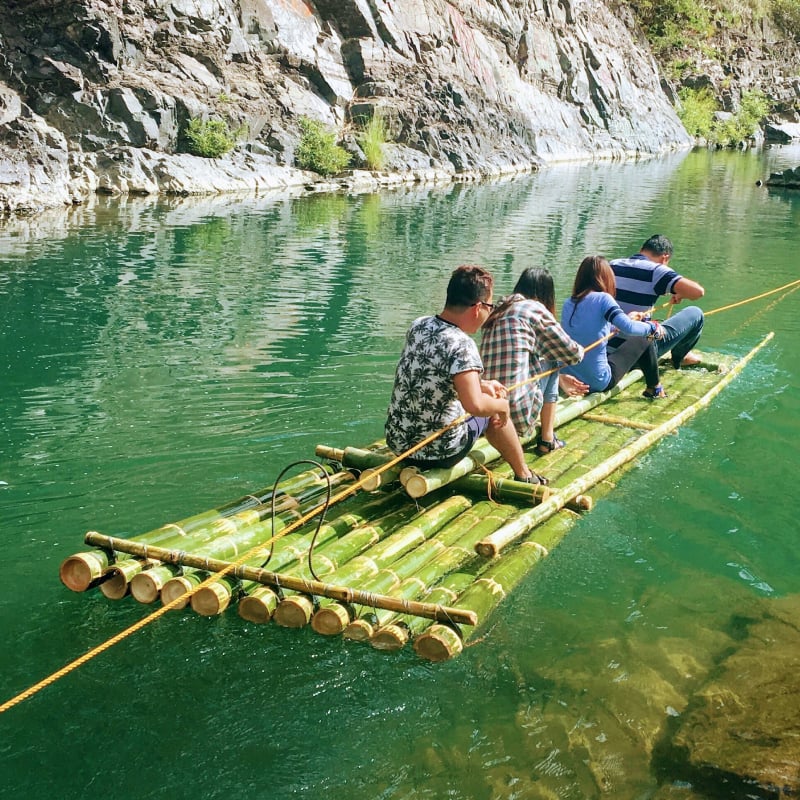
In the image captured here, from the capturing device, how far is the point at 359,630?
5.05 meters

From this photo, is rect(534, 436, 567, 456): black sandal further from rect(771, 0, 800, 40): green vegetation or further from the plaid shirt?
rect(771, 0, 800, 40): green vegetation

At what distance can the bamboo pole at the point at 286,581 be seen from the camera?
4996 mm

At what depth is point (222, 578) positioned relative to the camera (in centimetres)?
531

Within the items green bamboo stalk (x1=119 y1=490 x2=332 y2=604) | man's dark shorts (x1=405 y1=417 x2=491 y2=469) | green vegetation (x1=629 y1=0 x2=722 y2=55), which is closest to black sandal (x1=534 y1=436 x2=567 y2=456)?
man's dark shorts (x1=405 y1=417 x2=491 y2=469)

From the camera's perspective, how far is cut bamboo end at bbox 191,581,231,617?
5109 mm

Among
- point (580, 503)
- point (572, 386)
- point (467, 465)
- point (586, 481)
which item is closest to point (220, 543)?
point (467, 465)

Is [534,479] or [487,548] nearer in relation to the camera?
[487,548]

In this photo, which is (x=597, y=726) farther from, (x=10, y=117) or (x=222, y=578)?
(x=10, y=117)

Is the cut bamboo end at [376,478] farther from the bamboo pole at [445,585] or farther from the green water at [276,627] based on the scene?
the green water at [276,627]

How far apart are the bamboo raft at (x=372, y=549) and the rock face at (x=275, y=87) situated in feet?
67.6

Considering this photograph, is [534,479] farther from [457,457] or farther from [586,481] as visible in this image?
[457,457]

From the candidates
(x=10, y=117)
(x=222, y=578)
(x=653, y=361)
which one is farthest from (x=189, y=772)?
(x=10, y=117)

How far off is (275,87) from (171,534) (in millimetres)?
31353

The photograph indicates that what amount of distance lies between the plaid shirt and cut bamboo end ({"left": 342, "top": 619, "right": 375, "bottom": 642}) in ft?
9.95
